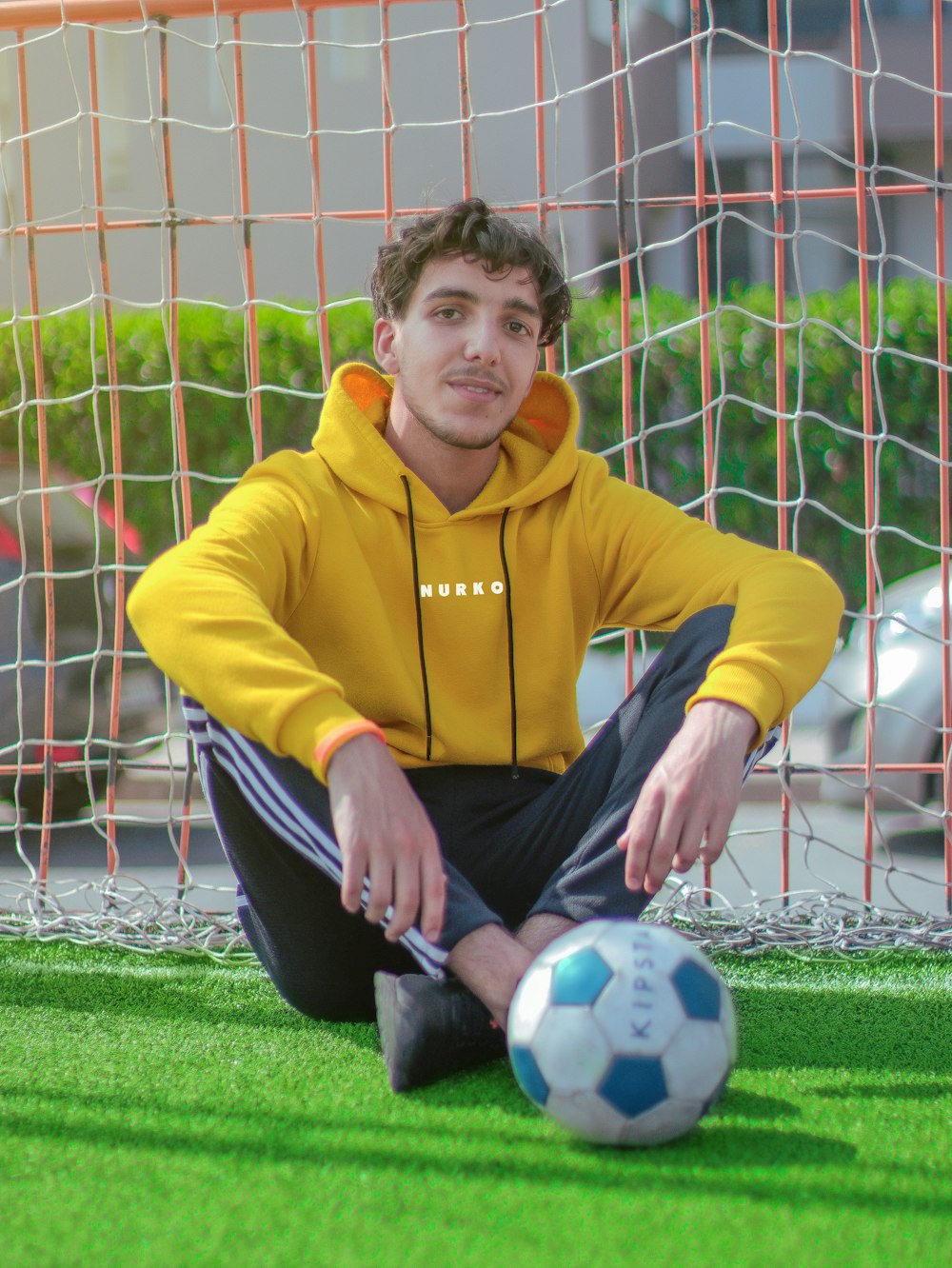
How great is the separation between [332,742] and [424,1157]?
52cm

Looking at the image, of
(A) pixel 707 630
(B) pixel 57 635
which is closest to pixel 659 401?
(B) pixel 57 635

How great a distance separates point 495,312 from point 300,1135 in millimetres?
1399

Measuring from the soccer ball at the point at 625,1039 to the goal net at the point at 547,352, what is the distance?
1258 mm

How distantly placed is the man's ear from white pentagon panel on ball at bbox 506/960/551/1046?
128 cm

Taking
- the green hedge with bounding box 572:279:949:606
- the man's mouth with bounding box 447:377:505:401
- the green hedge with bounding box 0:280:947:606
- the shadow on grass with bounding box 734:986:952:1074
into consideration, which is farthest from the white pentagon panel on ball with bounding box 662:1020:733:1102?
the green hedge with bounding box 572:279:949:606

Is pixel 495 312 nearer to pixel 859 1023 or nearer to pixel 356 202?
pixel 859 1023

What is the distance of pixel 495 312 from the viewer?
249cm

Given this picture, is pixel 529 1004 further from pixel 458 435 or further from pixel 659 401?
pixel 659 401

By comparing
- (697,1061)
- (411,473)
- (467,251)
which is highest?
(467,251)

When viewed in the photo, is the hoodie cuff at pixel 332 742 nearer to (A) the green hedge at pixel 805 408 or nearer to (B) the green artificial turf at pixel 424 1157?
(B) the green artificial turf at pixel 424 1157

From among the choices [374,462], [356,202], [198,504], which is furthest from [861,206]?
[356,202]

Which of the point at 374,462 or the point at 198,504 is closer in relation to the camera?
the point at 374,462

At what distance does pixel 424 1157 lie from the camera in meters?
1.75

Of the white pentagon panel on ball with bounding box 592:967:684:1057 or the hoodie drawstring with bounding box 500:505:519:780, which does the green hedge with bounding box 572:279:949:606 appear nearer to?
the hoodie drawstring with bounding box 500:505:519:780
